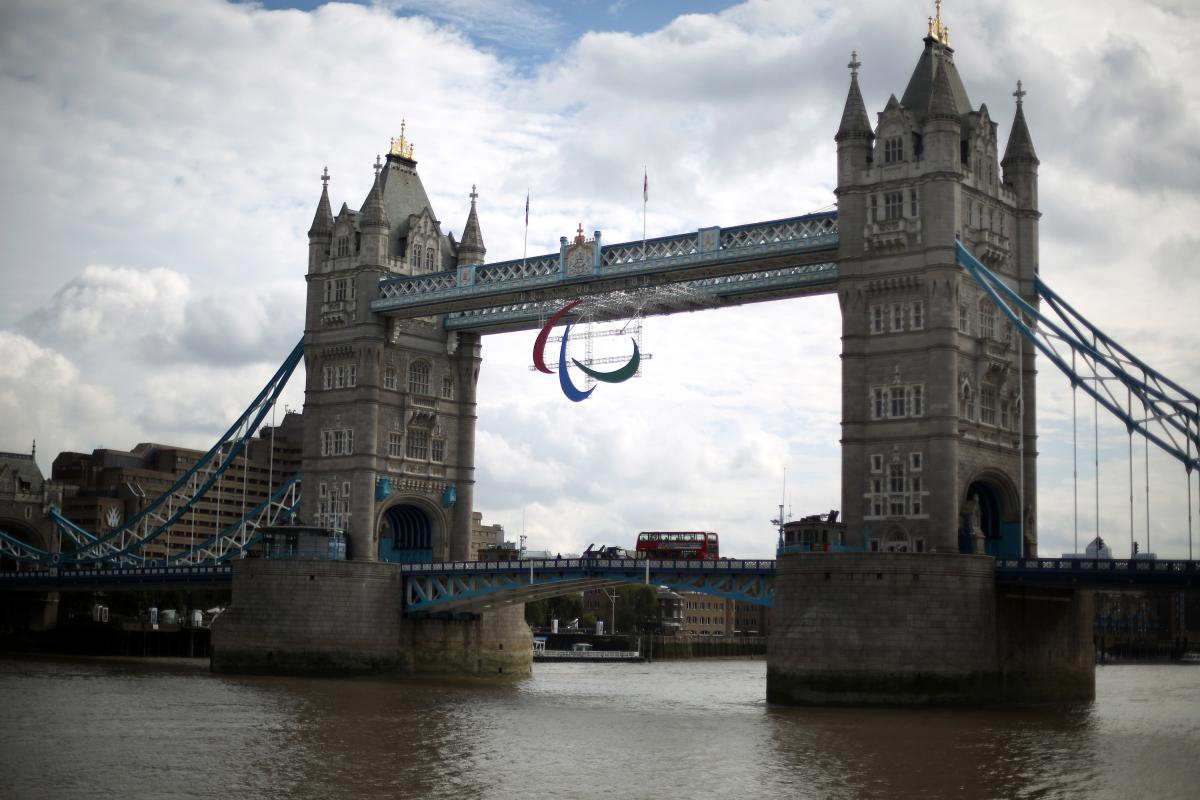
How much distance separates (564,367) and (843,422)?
17.9 meters

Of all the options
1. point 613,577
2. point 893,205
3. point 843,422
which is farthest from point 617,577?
point 893,205

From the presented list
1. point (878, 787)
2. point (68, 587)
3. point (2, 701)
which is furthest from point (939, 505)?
point (68, 587)

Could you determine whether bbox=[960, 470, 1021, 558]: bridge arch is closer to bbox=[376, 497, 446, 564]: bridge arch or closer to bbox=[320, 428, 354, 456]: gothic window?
bbox=[376, 497, 446, 564]: bridge arch

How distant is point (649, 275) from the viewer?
78.9 m

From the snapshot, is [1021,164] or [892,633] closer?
[892,633]

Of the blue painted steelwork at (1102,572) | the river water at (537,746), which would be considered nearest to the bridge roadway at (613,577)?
the blue painted steelwork at (1102,572)

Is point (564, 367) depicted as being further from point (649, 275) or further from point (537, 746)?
point (537, 746)

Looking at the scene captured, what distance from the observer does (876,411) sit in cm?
7000

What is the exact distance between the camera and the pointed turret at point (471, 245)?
94.4 meters

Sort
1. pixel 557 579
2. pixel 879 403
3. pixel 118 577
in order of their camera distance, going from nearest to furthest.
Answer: pixel 879 403 < pixel 557 579 < pixel 118 577

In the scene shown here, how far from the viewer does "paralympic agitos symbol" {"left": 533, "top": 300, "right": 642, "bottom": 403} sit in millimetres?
79250

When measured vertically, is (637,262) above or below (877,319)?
above

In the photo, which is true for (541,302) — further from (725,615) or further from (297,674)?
(725,615)

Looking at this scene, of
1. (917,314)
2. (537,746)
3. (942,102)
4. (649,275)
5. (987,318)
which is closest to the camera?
(537,746)
